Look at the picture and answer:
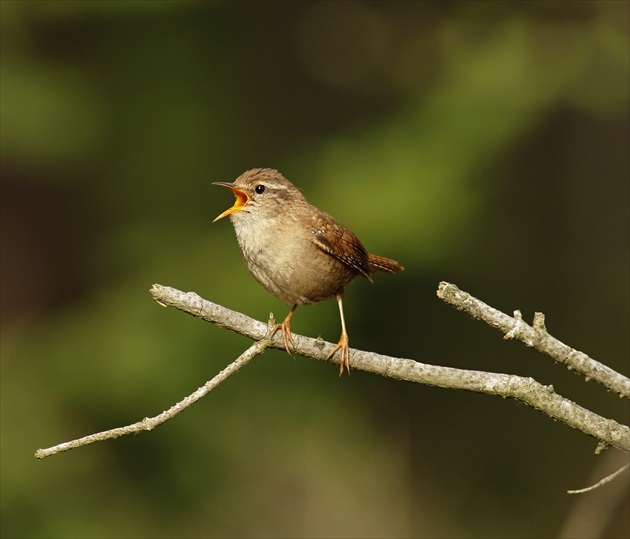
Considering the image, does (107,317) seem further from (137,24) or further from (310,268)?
(310,268)

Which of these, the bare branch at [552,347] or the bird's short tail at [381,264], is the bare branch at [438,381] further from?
the bird's short tail at [381,264]

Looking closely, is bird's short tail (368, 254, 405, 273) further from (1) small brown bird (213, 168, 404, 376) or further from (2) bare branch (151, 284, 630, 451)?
(2) bare branch (151, 284, 630, 451)

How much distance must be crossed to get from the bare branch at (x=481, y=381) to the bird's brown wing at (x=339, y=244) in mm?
1133

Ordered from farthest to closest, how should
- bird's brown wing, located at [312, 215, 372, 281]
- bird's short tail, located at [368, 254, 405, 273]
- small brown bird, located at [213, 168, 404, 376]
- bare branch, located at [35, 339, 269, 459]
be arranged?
bird's short tail, located at [368, 254, 405, 273], bird's brown wing, located at [312, 215, 372, 281], small brown bird, located at [213, 168, 404, 376], bare branch, located at [35, 339, 269, 459]

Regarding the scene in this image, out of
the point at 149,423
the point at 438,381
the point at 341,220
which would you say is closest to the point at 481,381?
the point at 438,381

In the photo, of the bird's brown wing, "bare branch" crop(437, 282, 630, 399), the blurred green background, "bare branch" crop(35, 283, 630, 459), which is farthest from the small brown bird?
the blurred green background

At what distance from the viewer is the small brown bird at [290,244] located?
387 centimetres

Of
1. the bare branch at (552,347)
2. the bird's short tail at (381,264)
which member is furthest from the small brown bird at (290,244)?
the bare branch at (552,347)

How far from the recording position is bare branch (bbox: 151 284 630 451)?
2.77 m

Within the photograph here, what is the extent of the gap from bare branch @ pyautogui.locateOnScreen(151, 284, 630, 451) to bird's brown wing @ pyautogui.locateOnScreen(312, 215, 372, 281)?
1.13 metres

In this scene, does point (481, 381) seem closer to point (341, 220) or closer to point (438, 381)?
point (438, 381)

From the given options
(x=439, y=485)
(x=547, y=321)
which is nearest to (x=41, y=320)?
(x=439, y=485)

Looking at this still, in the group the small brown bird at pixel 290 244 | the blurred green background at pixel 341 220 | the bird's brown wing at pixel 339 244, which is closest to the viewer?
the small brown bird at pixel 290 244

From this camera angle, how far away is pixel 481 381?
2.83m
